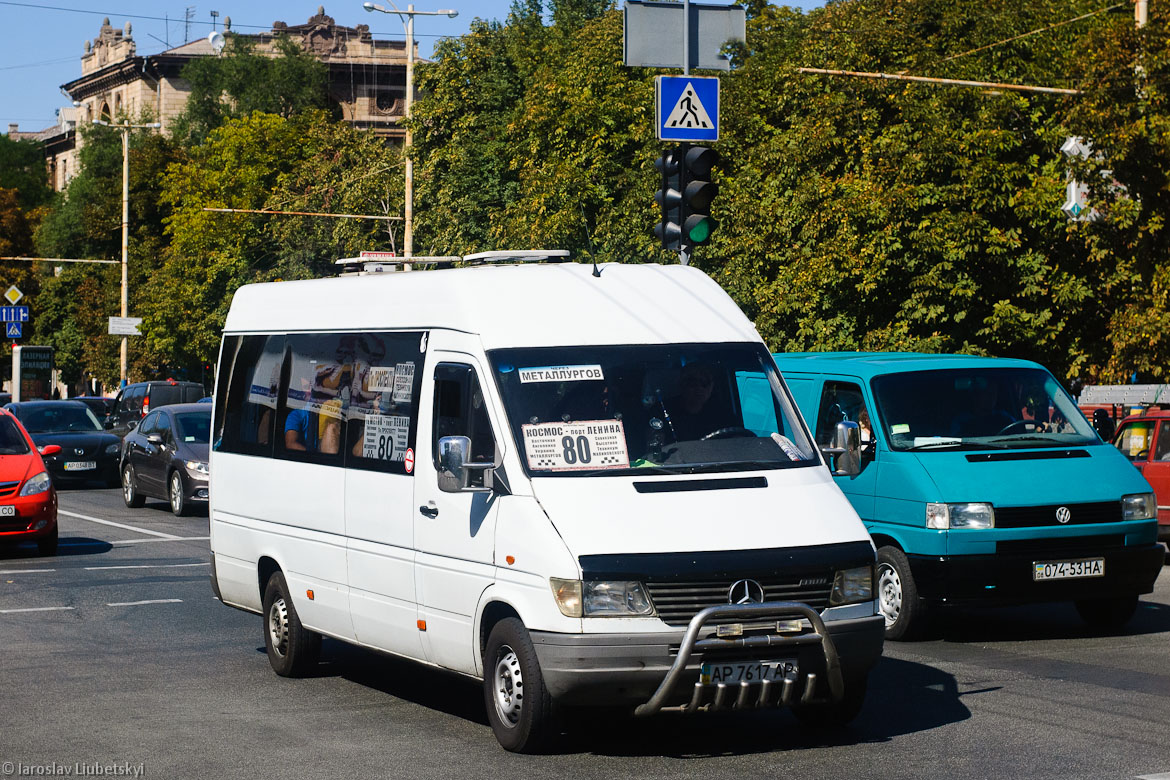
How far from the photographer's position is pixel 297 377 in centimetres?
1091

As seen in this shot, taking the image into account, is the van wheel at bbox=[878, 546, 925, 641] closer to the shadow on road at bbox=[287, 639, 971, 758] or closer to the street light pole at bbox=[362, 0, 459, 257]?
the shadow on road at bbox=[287, 639, 971, 758]

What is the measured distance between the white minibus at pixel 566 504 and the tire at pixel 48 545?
347 inches

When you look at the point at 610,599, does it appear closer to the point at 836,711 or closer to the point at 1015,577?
the point at 836,711

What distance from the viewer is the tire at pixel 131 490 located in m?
27.0

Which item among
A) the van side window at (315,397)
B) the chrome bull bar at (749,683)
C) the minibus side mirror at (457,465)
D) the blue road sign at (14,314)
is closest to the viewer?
the chrome bull bar at (749,683)

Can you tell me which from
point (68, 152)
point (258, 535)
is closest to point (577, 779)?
point (258, 535)

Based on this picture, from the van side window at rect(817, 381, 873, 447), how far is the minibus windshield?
6.2 inches

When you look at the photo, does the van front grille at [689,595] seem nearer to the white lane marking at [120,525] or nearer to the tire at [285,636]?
the tire at [285,636]

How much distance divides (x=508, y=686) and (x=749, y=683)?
3.92ft

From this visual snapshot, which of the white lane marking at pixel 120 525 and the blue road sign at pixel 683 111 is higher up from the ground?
the blue road sign at pixel 683 111

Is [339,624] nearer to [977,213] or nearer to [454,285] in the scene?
[454,285]

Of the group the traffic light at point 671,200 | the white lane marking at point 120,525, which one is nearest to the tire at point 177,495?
the white lane marking at point 120,525

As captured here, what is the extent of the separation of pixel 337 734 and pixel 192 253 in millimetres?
66201

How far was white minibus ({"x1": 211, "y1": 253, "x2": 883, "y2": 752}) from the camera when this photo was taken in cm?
781
